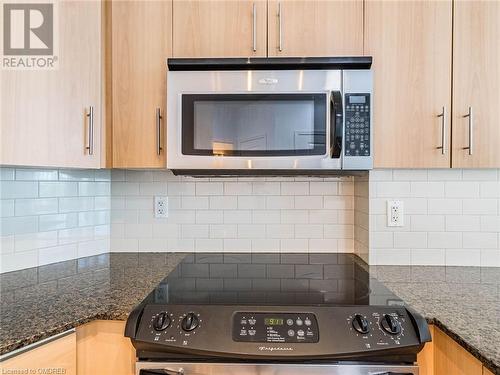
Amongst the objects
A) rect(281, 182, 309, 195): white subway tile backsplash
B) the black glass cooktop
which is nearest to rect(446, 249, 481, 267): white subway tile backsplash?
the black glass cooktop

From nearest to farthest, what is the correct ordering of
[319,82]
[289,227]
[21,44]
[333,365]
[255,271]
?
[333,365]
[21,44]
[319,82]
[255,271]
[289,227]

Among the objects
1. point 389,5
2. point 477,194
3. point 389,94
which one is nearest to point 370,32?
point 389,5

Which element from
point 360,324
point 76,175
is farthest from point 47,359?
point 76,175

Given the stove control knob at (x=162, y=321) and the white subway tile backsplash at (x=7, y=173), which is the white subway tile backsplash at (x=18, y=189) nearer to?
the white subway tile backsplash at (x=7, y=173)

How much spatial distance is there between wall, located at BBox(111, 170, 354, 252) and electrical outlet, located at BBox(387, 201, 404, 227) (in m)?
0.23

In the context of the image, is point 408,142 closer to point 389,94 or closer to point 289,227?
point 389,94

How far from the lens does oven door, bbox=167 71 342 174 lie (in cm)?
129

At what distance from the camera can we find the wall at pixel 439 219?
145 centimetres

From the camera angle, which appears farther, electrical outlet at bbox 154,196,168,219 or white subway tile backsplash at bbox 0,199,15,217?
electrical outlet at bbox 154,196,168,219

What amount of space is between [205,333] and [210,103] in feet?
2.71

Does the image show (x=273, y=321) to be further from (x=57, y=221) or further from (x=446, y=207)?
(x=57, y=221)

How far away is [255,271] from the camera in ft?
4.58

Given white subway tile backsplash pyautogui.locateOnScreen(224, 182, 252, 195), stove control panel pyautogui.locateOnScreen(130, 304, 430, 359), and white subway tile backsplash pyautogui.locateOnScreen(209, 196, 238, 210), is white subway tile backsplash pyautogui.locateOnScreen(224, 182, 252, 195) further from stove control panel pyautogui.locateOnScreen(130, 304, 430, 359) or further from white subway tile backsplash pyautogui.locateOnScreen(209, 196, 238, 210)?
stove control panel pyautogui.locateOnScreen(130, 304, 430, 359)

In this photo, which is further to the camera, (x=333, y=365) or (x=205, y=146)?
(x=205, y=146)
